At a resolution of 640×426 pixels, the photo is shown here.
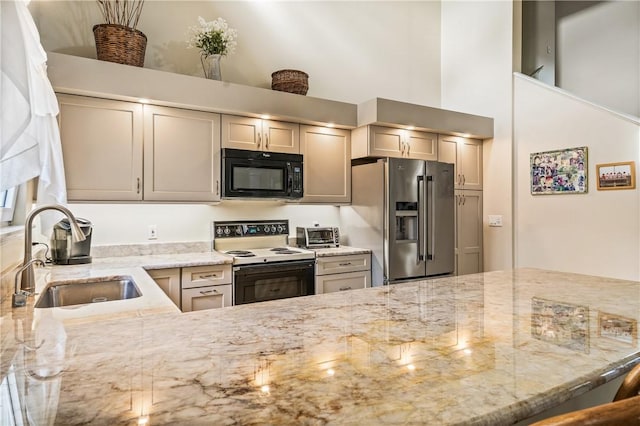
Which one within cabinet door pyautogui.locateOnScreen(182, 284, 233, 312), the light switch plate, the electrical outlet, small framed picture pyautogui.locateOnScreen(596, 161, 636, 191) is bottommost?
cabinet door pyautogui.locateOnScreen(182, 284, 233, 312)

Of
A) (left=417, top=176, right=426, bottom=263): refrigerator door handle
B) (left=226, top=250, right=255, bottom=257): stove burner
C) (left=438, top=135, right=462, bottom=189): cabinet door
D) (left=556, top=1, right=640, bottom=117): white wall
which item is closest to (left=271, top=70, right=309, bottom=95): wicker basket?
(left=417, top=176, right=426, bottom=263): refrigerator door handle

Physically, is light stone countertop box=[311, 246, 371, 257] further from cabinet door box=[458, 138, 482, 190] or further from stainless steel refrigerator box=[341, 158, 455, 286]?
cabinet door box=[458, 138, 482, 190]

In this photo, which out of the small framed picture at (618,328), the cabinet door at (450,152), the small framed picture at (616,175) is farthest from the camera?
the cabinet door at (450,152)

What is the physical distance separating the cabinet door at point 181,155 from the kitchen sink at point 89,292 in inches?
32.4

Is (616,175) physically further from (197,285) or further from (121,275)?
(121,275)

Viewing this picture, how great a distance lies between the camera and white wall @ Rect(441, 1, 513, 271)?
3.97 m

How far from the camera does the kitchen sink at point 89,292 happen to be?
1850mm

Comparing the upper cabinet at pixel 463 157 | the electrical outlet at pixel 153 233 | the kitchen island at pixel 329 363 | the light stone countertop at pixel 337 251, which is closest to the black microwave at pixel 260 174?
the light stone countertop at pixel 337 251

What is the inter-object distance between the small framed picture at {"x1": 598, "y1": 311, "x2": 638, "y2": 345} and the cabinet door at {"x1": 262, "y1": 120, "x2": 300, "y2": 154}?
254 centimetres

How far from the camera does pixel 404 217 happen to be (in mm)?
3430

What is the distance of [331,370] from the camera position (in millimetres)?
745

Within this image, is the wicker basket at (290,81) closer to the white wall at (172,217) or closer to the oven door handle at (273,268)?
Result: the white wall at (172,217)

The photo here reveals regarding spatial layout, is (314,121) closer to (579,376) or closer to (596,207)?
(596,207)

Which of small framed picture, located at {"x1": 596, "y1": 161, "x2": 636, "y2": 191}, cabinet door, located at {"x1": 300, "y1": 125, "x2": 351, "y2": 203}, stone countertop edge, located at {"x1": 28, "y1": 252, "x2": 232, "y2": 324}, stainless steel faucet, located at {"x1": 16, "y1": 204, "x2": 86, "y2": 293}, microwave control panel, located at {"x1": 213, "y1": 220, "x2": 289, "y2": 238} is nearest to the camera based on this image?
stone countertop edge, located at {"x1": 28, "y1": 252, "x2": 232, "y2": 324}
